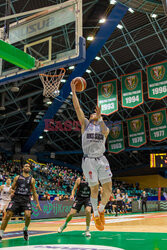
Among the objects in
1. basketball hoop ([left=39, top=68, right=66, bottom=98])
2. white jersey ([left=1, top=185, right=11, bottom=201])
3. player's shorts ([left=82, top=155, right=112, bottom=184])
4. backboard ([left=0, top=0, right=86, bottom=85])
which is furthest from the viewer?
basketball hoop ([left=39, top=68, right=66, bottom=98])

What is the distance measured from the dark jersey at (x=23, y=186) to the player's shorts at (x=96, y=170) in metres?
2.48

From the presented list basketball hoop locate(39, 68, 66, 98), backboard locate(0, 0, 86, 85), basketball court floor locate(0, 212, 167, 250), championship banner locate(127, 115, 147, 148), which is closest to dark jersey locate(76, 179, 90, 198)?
basketball court floor locate(0, 212, 167, 250)

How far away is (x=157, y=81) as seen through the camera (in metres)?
18.8

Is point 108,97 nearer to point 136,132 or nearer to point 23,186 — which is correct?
point 136,132

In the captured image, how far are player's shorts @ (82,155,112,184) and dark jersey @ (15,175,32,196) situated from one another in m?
2.48

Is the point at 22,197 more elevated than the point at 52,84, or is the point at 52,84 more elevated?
the point at 52,84

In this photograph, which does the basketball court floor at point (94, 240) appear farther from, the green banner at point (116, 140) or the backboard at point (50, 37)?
the green banner at point (116, 140)

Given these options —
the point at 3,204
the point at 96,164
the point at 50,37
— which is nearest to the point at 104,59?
the point at 50,37

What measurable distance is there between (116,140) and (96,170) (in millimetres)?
22039

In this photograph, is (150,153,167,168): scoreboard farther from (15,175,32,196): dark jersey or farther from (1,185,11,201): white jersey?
(15,175,32,196): dark jersey

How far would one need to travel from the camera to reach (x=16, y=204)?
6984mm

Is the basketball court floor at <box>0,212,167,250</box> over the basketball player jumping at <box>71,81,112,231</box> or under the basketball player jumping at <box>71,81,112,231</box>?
under

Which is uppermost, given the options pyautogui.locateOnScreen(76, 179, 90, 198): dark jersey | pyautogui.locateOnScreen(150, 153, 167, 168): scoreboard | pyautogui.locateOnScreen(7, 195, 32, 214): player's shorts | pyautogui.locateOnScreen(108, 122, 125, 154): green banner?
pyautogui.locateOnScreen(108, 122, 125, 154): green banner

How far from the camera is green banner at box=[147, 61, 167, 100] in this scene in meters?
18.5
